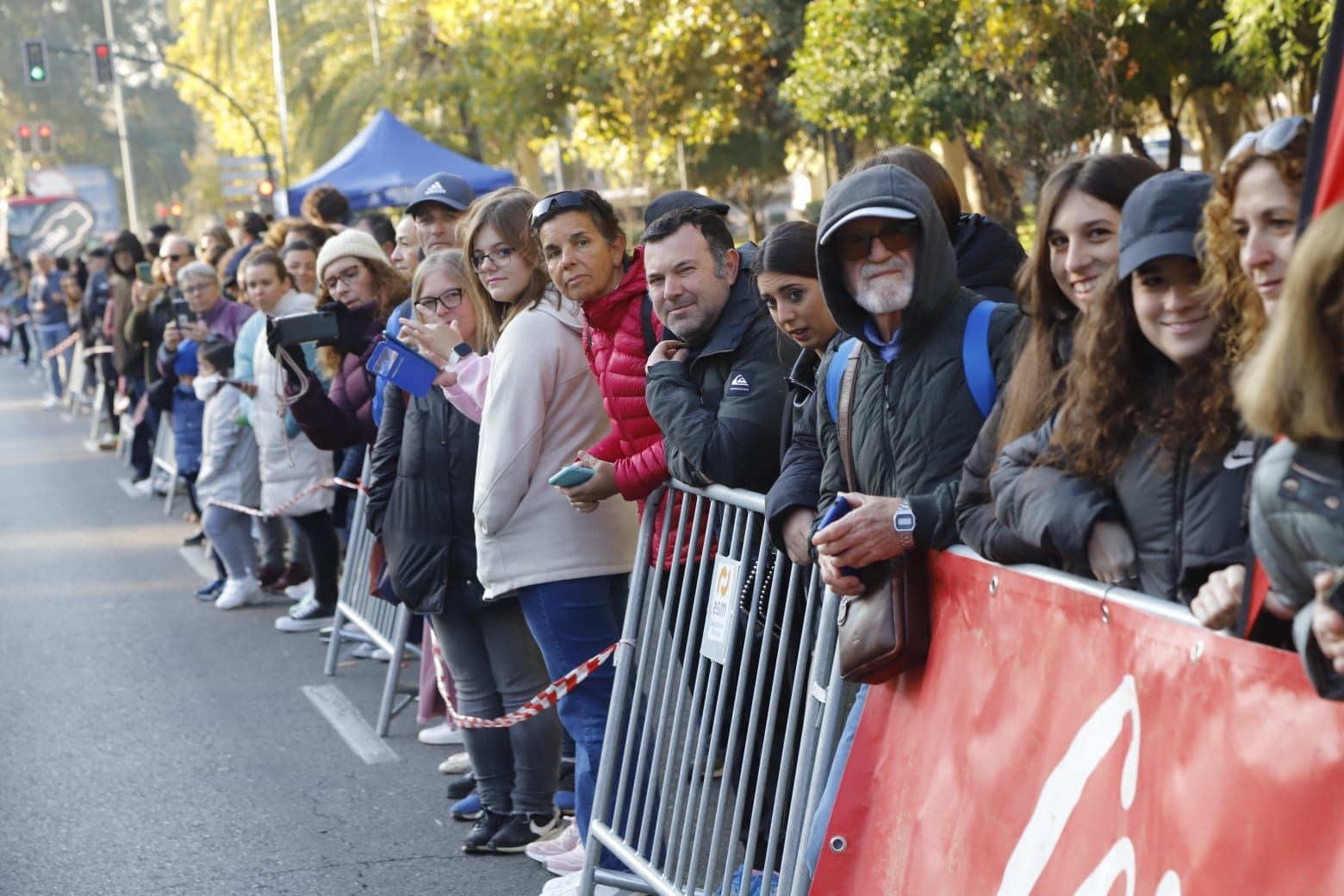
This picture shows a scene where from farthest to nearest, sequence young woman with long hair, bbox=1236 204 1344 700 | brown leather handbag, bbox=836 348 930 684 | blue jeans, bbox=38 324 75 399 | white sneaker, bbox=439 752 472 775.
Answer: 1. blue jeans, bbox=38 324 75 399
2. white sneaker, bbox=439 752 472 775
3. brown leather handbag, bbox=836 348 930 684
4. young woman with long hair, bbox=1236 204 1344 700

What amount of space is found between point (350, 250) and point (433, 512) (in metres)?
2.00

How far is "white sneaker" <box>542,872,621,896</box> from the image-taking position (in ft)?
16.1

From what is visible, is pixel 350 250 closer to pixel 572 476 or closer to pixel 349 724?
pixel 349 724

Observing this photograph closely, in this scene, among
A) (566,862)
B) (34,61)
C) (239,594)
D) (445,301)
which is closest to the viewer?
(566,862)

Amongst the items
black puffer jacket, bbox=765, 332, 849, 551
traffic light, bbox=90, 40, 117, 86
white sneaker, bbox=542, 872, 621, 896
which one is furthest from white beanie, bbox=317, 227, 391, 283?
traffic light, bbox=90, 40, 117, 86

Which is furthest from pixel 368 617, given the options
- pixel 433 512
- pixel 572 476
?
pixel 572 476

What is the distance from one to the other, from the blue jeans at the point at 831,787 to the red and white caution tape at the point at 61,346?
19.2m

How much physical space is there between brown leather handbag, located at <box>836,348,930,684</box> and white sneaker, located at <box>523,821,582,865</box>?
6.92ft

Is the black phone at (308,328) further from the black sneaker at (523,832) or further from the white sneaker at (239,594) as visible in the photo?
the white sneaker at (239,594)

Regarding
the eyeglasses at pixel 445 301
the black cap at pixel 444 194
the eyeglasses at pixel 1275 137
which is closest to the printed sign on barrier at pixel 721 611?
the eyeglasses at pixel 1275 137

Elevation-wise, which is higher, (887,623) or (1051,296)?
(1051,296)

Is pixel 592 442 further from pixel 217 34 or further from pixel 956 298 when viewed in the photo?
pixel 217 34

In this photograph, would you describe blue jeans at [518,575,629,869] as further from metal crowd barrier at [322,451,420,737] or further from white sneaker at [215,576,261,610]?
white sneaker at [215,576,261,610]

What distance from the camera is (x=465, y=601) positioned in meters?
5.53
